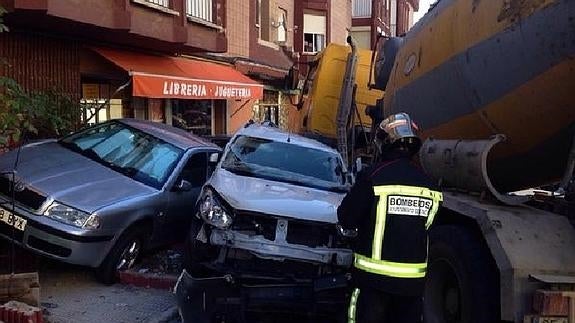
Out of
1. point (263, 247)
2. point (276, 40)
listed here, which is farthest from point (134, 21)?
point (276, 40)

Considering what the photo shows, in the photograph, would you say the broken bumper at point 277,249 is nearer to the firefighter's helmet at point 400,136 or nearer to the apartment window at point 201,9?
the firefighter's helmet at point 400,136

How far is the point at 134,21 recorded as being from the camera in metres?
11.3

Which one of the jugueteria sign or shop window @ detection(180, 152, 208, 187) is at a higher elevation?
the jugueteria sign

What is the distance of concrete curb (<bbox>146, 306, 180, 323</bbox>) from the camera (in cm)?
568

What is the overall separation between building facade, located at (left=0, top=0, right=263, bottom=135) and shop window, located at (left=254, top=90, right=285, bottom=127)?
19.7 feet

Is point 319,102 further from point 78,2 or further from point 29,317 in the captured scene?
point 29,317

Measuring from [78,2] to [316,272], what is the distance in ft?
21.0

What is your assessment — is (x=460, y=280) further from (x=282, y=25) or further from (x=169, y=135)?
(x=282, y=25)

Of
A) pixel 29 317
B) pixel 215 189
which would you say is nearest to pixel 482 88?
pixel 215 189

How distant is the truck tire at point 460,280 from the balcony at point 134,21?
21.2 ft

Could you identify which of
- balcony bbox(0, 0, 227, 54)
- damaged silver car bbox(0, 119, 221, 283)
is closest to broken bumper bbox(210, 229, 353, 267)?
damaged silver car bbox(0, 119, 221, 283)

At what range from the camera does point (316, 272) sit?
5.26 meters

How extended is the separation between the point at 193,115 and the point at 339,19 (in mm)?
16703

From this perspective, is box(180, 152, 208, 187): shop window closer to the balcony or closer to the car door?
the car door
